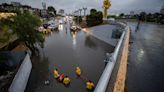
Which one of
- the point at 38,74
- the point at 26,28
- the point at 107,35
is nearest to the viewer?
the point at 38,74

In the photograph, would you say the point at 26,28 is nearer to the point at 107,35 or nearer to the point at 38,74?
the point at 38,74

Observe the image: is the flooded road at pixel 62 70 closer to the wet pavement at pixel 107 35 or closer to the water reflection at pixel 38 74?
the water reflection at pixel 38 74

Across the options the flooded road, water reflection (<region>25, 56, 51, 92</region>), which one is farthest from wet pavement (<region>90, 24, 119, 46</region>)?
water reflection (<region>25, 56, 51, 92</region>)

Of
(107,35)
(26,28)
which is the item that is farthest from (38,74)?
(107,35)

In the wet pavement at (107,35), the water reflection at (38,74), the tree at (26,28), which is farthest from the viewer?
the wet pavement at (107,35)

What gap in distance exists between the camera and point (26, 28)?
18594mm

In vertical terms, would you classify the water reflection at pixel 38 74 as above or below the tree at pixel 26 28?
below

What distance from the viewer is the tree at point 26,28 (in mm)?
17984

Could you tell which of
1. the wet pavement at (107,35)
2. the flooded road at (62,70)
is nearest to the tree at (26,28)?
the flooded road at (62,70)

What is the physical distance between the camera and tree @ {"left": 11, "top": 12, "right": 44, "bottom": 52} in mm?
17984

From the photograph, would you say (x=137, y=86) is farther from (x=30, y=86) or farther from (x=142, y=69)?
(x=30, y=86)

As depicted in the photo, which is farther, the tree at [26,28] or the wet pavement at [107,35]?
the wet pavement at [107,35]

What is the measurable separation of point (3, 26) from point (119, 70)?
1614cm

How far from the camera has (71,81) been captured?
1324 cm
